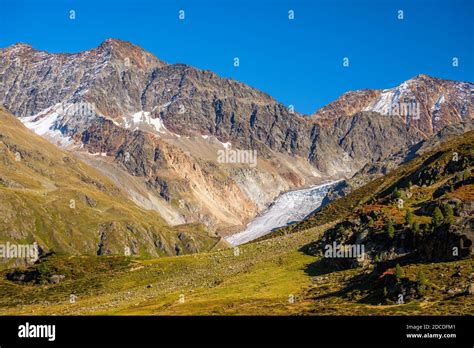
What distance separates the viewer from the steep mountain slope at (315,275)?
6519 centimetres

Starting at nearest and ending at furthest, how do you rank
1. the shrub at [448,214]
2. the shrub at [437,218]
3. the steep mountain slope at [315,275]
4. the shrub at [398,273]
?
the steep mountain slope at [315,275]
the shrub at [398,273]
the shrub at [448,214]
the shrub at [437,218]

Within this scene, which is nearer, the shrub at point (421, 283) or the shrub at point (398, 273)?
the shrub at point (421, 283)

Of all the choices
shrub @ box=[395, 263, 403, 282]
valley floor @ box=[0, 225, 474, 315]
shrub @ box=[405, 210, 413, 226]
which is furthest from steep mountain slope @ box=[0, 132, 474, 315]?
shrub @ box=[405, 210, 413, 226]

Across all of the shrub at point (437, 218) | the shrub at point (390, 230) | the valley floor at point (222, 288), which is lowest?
the valley floor at point (222, 288)

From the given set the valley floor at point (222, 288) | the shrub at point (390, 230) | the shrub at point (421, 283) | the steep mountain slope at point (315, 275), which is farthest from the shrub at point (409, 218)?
the shrub at point (421, 283)

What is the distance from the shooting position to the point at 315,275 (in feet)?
318

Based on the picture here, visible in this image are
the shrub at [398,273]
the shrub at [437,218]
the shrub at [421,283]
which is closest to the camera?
the shrub at [421,283]

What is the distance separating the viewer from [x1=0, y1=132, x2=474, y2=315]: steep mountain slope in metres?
65.2

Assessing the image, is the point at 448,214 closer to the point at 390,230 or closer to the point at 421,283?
the point at 390,230

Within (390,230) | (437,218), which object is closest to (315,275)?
(390,230)

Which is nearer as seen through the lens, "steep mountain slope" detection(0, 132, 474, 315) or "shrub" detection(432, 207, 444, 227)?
"steep mountain slope" detection(0, 132, 474, 315)

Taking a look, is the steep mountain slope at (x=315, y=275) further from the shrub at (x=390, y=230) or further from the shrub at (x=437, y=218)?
the shrub at (x=390, y=230)

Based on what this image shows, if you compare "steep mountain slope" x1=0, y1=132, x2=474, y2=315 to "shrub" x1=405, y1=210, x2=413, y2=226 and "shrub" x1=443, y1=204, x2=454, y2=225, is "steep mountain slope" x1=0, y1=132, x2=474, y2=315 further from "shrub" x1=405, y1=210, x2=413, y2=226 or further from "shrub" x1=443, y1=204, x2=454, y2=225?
"shrub" x1=405, y1=210, x2=413, y2=226
